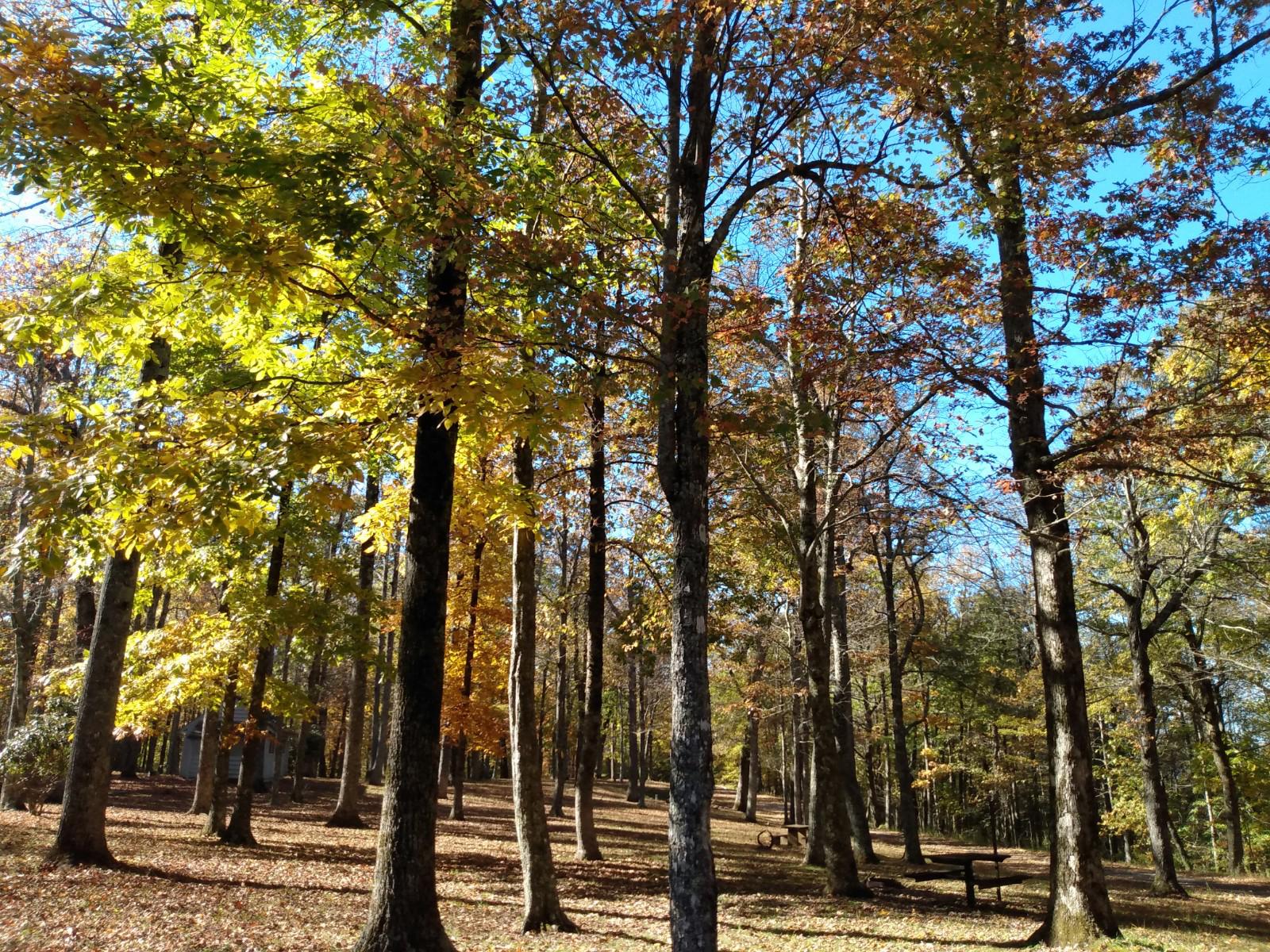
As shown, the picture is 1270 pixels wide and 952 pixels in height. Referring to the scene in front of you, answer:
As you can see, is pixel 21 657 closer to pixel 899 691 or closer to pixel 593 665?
pixel 593 665

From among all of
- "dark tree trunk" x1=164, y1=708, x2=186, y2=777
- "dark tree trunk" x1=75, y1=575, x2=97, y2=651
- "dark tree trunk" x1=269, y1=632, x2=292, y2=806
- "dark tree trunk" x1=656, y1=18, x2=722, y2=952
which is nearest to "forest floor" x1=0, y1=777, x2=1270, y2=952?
"dark tree trunk" x1=656, y1=18, x2=722, y2=952

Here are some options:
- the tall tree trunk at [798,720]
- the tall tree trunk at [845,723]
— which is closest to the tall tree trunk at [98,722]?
the tall tree trunk at [845,723]

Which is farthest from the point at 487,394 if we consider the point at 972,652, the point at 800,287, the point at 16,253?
the point at 972,652

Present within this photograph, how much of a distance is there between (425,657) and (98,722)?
22.9 ft

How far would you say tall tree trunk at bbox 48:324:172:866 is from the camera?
1070 cm

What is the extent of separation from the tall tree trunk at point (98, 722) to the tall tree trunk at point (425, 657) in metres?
5.36

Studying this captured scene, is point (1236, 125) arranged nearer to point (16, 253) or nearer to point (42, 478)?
point (42, 478)

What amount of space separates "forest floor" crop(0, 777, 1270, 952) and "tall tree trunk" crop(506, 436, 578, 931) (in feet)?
1.37

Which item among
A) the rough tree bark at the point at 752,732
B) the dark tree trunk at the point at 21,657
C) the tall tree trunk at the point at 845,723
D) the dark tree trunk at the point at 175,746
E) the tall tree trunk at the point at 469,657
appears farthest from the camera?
the dark tree trunk at the point at 175,746

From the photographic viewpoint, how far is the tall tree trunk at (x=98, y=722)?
1070 cm

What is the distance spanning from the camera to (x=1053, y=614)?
10.0 m

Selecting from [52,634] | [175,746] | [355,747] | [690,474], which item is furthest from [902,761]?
[175,746]

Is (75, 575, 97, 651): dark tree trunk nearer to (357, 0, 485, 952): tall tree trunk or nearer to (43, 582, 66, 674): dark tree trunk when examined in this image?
A: (43, 582, 66, 674): dark tree trunk

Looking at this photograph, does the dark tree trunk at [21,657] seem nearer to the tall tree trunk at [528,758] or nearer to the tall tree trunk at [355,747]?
the tall tree trunk at [355,747]
